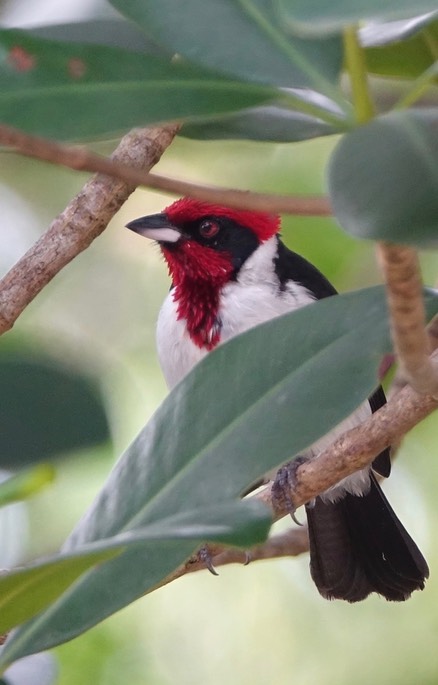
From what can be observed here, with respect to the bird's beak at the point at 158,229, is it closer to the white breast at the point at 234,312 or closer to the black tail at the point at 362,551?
the white breast at the point at 234,312

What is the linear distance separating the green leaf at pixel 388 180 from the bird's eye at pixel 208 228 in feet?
7.04

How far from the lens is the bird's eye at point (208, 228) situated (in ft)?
10.2

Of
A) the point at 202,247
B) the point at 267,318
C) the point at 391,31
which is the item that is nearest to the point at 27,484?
the point at 391,31

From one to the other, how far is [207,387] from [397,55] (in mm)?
754

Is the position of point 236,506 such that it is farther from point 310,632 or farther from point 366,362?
point 310,632

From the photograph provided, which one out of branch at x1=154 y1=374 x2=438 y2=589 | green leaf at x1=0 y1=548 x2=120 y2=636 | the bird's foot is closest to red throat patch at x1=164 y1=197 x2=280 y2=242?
the bird's foot

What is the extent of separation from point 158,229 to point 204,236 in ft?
0.50

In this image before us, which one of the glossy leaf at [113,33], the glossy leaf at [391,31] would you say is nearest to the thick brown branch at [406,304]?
the glossy leaf at [391,31]

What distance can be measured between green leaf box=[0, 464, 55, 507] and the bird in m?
1.67

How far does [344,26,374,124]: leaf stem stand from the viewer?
98 cm

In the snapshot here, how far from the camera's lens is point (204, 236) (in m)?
3.09

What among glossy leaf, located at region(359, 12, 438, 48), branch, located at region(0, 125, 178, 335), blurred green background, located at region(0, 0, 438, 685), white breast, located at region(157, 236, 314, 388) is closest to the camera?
glossy leaf, located at region(359, 12, 438, 48)

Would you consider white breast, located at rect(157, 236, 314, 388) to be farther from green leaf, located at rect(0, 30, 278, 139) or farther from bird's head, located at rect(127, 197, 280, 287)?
green leaf, located at rect(0, 30, 278, 139)

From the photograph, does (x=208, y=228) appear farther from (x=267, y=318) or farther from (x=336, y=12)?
(x=336, y=12)
